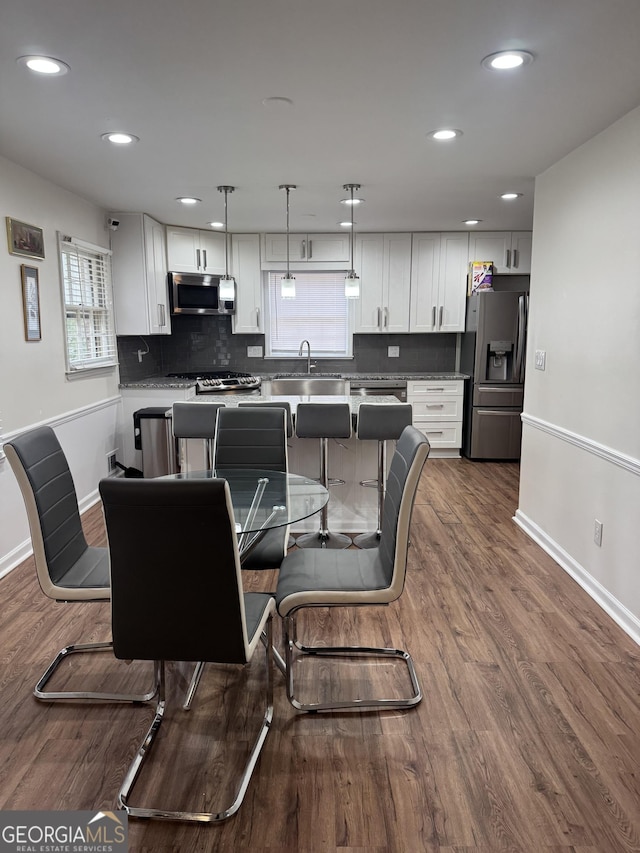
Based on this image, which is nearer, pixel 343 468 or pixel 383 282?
pixel 343 468

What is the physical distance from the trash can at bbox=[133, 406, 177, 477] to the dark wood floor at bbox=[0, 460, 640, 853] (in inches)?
87.5

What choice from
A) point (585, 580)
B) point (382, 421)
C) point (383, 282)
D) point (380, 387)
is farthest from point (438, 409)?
point (585, 580)

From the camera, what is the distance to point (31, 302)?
3723mm

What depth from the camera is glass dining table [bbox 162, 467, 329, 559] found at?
217 cm

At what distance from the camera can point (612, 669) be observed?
7.99ft

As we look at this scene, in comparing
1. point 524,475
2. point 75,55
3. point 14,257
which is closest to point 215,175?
point 14,257

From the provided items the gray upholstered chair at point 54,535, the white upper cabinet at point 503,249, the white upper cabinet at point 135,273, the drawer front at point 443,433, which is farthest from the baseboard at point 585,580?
the white upper cabinet at point 135,273

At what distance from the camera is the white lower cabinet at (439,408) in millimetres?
6211

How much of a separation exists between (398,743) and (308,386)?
439 centimetres

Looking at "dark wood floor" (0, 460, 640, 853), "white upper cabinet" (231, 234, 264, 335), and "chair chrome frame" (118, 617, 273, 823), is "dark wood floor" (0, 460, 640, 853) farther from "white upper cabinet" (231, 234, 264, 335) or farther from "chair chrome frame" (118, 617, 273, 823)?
"white upper cabinet" (231, 234, 264, 335)

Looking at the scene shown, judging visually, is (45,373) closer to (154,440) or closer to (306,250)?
(154,440)

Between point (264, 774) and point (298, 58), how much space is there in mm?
2518

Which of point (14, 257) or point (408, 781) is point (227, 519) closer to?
point (408, 781)

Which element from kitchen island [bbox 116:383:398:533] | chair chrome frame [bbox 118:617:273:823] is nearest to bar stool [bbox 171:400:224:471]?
kitchen island [bbox 116:383:398:533]
